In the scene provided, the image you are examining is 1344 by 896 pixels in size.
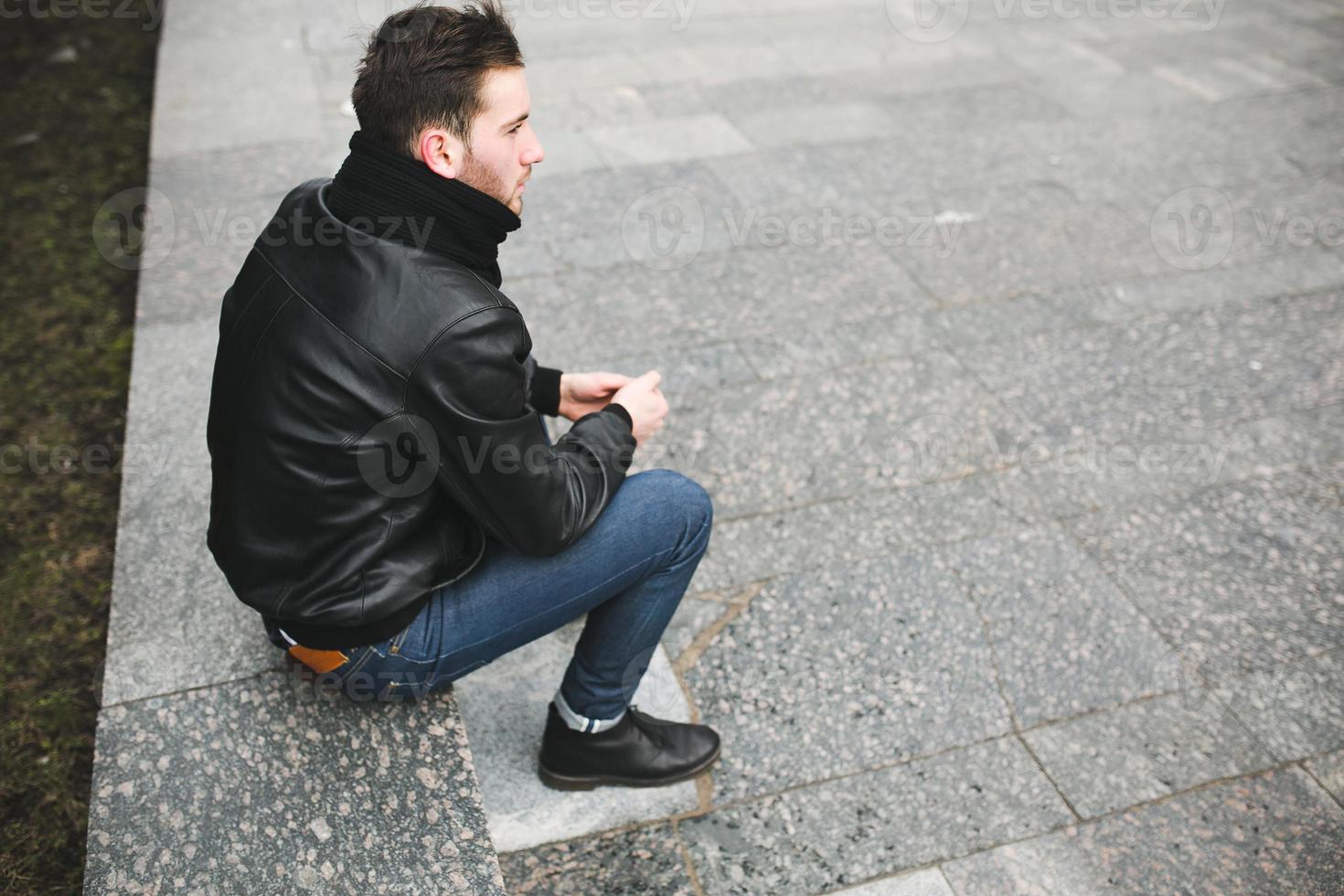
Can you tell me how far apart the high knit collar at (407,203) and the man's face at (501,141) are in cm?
4

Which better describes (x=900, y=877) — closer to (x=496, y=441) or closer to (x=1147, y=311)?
(x=496, y=441)

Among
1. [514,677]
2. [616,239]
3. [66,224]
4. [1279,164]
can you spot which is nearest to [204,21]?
[66,224]

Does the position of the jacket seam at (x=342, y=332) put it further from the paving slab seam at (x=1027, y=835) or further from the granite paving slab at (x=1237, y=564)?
the granite paving slab at (x=1237, y=564)

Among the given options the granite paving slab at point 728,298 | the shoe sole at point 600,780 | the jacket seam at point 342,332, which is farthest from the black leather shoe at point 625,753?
the granite paving slab at point 728,298

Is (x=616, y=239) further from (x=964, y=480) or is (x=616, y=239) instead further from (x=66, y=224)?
(x=66, y=224)

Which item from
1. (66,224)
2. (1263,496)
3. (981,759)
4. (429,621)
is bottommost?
(66,224)

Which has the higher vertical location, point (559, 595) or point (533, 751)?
point (559, 595)

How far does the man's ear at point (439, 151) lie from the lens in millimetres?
1939

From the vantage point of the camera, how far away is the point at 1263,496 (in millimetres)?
3611

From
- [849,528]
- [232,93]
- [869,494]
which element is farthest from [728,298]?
[232,93]

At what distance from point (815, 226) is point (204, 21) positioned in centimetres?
434

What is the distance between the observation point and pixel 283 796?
7.29 ft

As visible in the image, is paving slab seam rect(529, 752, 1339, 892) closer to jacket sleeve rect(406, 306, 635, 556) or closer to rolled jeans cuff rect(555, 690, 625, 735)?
rolled jeans cuff rect(555, 690, 625, 735)

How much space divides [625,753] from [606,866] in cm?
26
